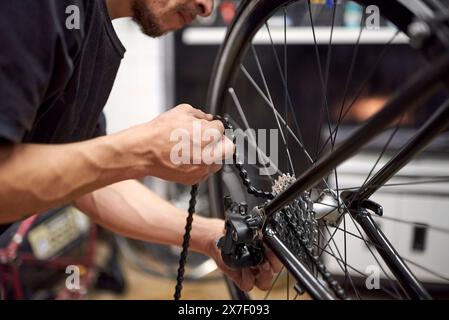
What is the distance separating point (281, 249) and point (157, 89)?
5.23 ft

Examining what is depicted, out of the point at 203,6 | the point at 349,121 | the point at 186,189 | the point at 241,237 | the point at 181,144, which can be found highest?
the point at 349,121

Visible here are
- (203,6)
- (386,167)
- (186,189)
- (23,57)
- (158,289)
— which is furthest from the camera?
(186,189)

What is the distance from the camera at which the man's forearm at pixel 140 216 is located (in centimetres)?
86

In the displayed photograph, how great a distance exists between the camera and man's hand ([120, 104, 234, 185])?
577 mm

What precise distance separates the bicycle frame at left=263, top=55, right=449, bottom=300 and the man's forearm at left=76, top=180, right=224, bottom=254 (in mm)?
243

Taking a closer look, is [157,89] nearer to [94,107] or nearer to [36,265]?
[36,265]

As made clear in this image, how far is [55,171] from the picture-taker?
549 mm

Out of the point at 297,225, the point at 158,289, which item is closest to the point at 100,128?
the point at 297,225

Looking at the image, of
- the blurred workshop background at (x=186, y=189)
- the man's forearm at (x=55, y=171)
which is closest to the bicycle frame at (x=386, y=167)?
the man's forearm at (x=55, y=171)

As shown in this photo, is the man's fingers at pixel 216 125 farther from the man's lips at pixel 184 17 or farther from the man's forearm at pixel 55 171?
the man's lips at pixel 184 17

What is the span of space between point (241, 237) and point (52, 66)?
315mm

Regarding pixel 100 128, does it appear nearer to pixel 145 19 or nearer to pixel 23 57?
pixel 145 19

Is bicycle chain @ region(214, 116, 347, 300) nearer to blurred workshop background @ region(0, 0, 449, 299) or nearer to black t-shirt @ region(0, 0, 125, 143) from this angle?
black t-shirt @ region(0, 0, 125, 143)

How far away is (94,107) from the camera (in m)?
0.78
